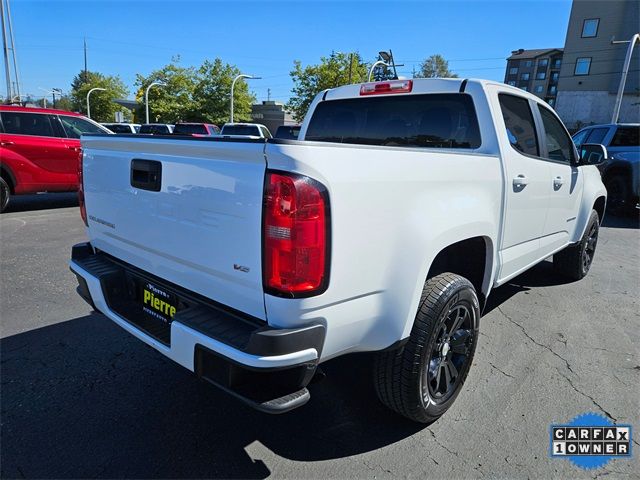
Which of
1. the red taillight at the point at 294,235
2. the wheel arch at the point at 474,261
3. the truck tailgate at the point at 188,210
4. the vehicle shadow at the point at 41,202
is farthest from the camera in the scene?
the vehicle shadow at the point at 41,202

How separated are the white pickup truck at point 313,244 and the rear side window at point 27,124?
675 cm

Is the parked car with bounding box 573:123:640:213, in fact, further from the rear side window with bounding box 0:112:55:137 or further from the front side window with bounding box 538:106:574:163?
the rear side window with bounding box 0:112:55:137

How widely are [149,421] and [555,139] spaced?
160 inches

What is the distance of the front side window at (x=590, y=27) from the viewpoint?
3938 centimetres

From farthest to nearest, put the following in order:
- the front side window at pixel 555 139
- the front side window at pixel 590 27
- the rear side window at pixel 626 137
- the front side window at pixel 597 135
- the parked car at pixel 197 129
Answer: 1. the front side window at pixel 590 27
2. the parked car at pixel 197 129
3. the front side window at pixel 597 135
4. the rear side window at pixel 626 137
5. the front side window at pixel 555 139

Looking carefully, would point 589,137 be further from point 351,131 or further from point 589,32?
point 589,32

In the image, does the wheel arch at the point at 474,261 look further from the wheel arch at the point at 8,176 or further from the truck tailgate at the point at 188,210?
the wheel arch at the point at 8,176

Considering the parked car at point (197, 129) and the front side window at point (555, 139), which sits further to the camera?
the parked car at point (197, 129)

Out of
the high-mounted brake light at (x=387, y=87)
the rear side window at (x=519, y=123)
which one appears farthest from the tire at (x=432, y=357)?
the high-mounted brake light at (x=387, y=87)

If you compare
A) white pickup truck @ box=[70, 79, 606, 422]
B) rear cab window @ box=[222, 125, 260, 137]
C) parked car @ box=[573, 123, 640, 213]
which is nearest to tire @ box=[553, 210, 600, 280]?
white pickup truck @ box=[70, 79, 606, 422]

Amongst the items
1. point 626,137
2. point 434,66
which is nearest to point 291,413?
point 626,137

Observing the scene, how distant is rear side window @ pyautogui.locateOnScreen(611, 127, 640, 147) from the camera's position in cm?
1006

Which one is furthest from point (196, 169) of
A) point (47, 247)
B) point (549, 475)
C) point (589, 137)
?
point (589, 137)

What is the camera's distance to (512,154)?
308 cm
